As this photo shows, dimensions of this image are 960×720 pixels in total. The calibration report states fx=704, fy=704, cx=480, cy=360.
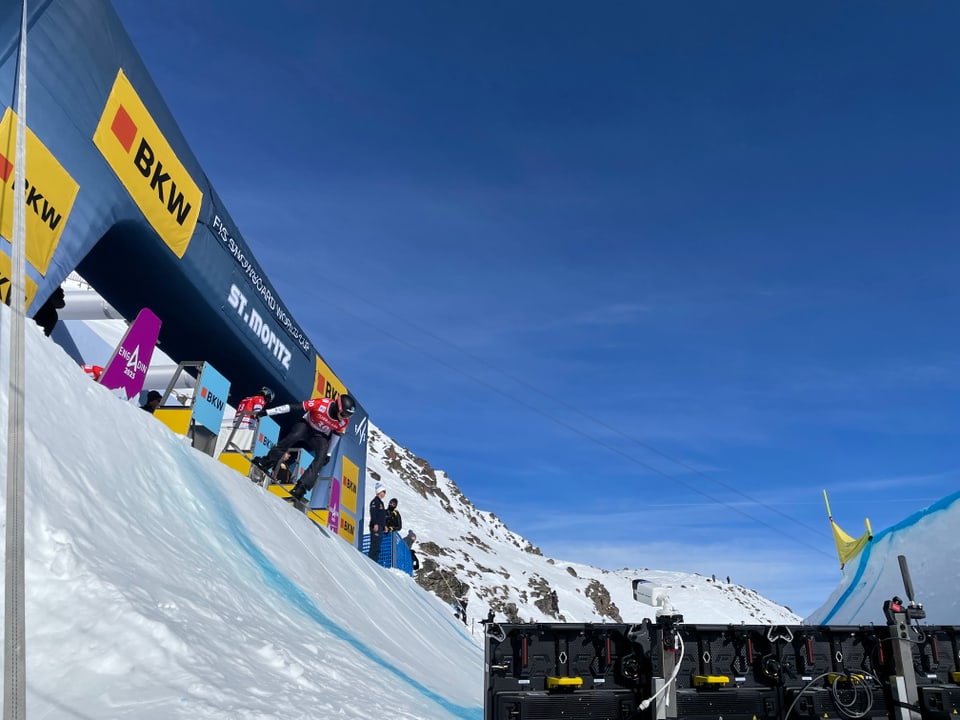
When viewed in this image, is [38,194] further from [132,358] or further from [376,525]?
[376,525]

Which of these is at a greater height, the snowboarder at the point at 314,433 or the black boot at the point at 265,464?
the snowboarder at the point at 314,433

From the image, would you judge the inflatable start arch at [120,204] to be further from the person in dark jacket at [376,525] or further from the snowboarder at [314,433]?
the person in dark jacket at [376,525]

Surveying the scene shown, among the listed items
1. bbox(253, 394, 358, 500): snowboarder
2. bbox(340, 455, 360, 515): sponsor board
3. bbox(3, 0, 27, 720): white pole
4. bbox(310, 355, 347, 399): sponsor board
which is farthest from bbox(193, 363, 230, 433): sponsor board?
bbox(340, 455, 360, 515): sponsor board

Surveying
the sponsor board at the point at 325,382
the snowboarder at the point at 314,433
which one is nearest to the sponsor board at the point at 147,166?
the snowboarder at the point at 314,433

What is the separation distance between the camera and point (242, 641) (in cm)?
473

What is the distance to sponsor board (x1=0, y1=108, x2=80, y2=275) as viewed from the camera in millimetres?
6742

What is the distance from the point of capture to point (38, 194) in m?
7.32

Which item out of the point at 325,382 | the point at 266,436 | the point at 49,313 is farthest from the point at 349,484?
the point at 49,313

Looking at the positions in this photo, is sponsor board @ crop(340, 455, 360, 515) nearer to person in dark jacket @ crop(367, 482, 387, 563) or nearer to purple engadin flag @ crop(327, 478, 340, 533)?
person in dark jacket @ crop(367, 482, 387, 563)

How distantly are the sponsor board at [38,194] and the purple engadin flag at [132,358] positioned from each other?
121 cm

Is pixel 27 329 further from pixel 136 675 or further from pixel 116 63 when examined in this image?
pixel 116 63

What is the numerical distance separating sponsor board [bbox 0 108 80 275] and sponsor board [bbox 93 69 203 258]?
0.91 meters

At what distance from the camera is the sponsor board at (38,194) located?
22.1 feet

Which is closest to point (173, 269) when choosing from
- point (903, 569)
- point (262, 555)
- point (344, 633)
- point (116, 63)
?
point (116, 63)
